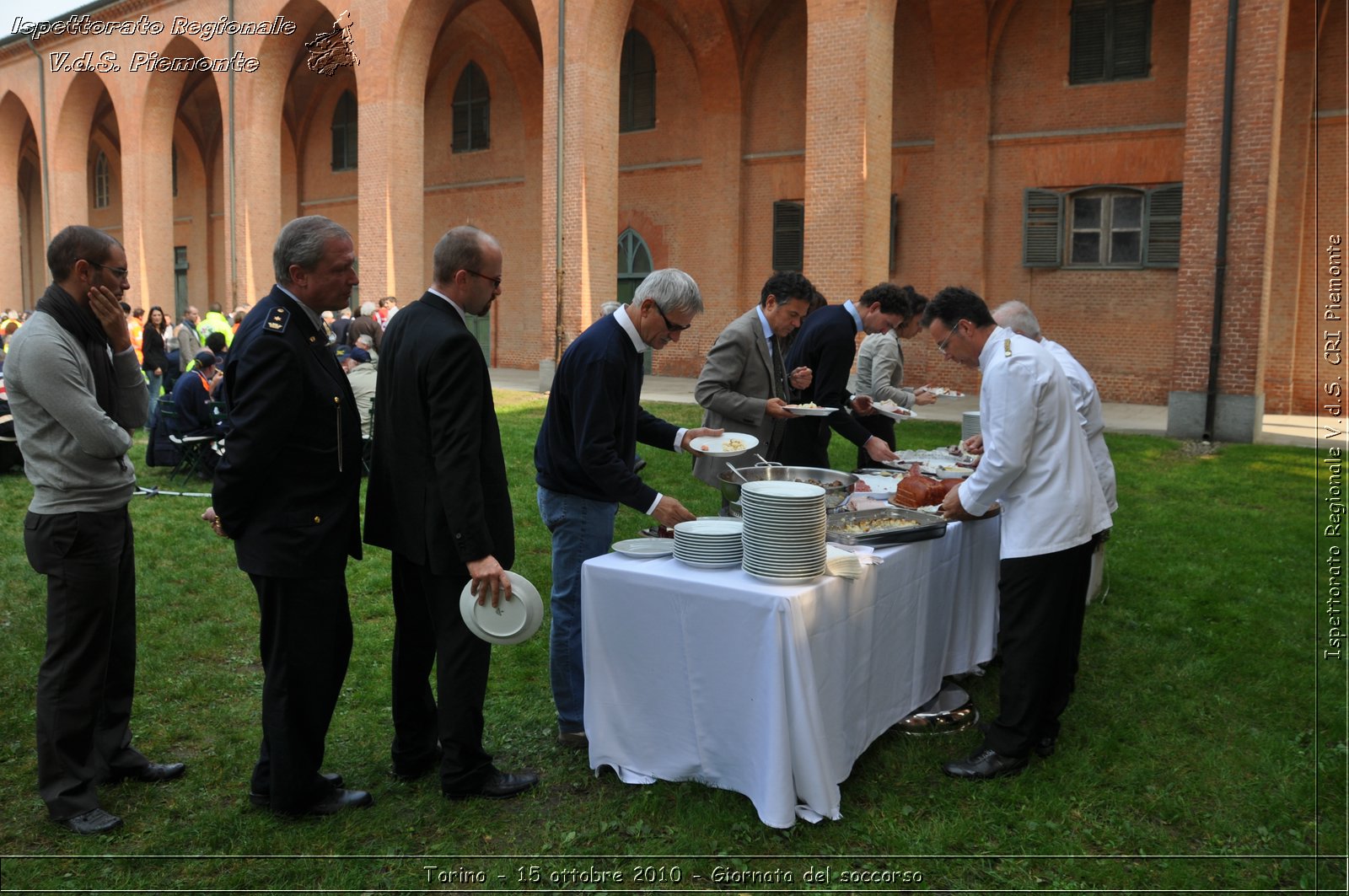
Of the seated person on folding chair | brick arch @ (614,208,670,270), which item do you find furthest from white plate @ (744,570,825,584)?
brick arch @ (614,208,670,270)

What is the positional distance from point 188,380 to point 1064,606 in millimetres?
9200

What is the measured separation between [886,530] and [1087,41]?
16521mm

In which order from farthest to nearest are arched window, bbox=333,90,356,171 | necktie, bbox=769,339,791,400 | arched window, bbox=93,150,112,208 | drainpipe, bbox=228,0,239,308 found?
arched window, bbox=93,150,112,208 → arched window, bbox=333,90,356,171 → drainpipe, bbox=228,0,239,308 → necktie, bbox=769,339,791,400

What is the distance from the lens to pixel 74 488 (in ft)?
11.3

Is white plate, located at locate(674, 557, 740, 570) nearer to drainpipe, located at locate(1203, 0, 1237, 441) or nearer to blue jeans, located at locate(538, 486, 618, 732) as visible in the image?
blue jeans, located at locate(538, 486, 618, 732)

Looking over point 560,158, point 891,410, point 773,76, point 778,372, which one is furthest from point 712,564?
point 773,76

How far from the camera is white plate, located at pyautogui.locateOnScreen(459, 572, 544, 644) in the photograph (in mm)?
3299

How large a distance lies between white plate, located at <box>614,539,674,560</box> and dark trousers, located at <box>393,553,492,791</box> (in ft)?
2.08

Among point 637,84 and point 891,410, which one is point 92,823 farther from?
point 637,84

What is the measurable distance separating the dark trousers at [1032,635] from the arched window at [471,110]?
23.6 metres

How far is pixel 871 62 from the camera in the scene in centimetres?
1519

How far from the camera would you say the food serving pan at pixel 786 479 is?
14.2 ft

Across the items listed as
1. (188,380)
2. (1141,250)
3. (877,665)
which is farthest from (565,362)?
(1141,250)

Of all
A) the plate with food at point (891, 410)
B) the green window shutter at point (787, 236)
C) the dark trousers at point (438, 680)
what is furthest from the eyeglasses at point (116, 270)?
the green window shutter at point (787, 236)
